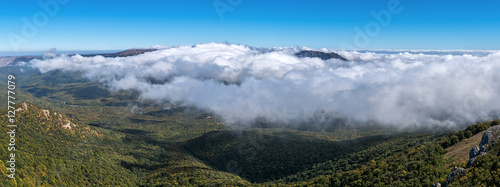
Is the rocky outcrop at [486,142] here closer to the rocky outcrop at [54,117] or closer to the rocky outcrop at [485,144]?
the rocky outcrop at [485,144]

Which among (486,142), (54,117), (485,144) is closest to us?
(485,144)

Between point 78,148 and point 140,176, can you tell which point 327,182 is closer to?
point 140,176

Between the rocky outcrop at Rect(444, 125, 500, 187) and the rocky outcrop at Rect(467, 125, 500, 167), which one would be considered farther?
the rocky outcrop at Rect(467, 125, 500, 167)

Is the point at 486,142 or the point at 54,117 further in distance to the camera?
the point at 54,117

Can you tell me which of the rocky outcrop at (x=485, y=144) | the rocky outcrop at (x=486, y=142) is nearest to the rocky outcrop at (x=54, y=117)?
the rocky outcrop at (x=485, y=144)

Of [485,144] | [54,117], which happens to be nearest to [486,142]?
[485,144]

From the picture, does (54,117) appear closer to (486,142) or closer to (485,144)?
(485,144)

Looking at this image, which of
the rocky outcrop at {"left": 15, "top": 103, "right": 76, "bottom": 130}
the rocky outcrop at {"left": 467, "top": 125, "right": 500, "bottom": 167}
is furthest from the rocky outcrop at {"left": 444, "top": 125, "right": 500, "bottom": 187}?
the rocky outcrop at {"left": 15, "top": 103, "right": 76, "bottom": 130}

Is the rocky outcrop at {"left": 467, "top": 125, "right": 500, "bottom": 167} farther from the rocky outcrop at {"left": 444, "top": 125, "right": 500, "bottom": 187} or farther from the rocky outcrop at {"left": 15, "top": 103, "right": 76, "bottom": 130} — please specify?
the rocky outcrop at {"left": 15, "top": 103, "right": 76, "bottom": 130}

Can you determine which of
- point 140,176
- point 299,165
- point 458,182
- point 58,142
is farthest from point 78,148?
point 458,182

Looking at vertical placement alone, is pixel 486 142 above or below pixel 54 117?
above

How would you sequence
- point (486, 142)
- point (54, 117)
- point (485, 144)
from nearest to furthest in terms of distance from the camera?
1. point (485, 144)
2. point (486, 142)
3. point (54, 117)
